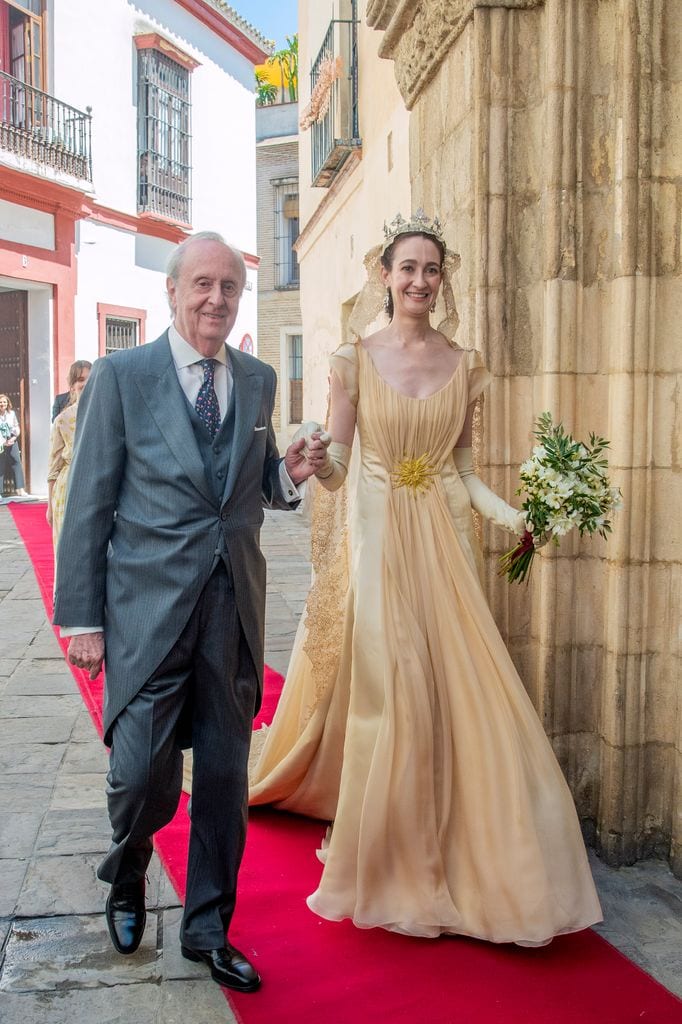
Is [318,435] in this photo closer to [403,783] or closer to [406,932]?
[403,783]

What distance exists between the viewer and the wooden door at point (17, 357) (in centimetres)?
1549

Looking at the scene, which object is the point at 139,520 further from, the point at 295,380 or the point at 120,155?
the point at 295,380

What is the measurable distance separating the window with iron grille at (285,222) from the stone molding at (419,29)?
19.3 meters

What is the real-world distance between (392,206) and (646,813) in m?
5.35

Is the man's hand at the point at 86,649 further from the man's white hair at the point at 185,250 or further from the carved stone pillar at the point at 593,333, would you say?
the carved stone pillar at the point at 593,333

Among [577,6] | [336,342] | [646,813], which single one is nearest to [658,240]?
[577,6]

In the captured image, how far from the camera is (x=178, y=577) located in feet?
8.11

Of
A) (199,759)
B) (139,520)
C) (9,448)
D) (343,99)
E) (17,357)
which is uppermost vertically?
(343,99)

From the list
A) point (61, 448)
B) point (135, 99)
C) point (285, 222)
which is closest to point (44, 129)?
point (135, 99)

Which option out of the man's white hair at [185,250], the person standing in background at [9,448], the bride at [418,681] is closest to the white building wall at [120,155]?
the person standing in background at [9,448]

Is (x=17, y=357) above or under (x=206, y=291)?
above

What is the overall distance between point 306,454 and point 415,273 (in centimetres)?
70

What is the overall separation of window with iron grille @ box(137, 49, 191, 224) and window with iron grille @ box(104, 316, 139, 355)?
1.87 m

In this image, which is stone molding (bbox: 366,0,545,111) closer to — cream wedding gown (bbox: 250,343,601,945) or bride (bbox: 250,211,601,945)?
bride (bbox: 250,211,601,945)
